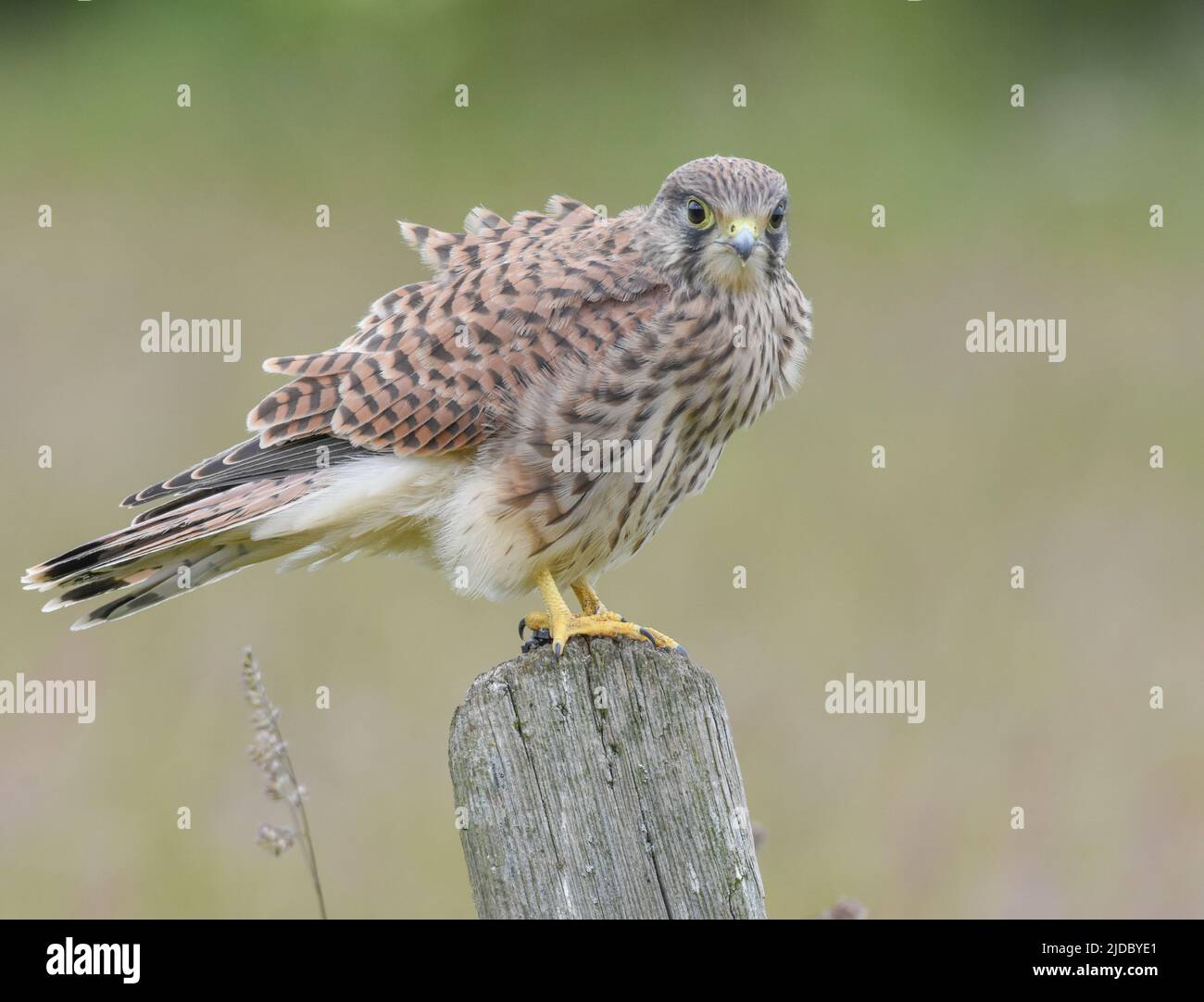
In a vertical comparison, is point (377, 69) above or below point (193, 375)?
above

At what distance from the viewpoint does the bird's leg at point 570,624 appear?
3.73 metres

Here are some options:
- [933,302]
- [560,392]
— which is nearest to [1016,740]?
[560,392]

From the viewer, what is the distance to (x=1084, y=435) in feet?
28.7

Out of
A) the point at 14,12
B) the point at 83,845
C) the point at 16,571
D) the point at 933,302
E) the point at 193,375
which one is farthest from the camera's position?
the point at 14,12

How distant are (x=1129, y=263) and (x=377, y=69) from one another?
19.0ft

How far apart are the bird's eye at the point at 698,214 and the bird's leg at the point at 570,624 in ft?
3.35

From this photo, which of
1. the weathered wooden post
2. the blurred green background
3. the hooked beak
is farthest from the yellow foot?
the blurred green background

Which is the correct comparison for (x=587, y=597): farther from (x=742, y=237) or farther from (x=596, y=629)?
(x=742, y=237)

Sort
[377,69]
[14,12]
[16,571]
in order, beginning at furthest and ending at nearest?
[14,12] → [377,69] → [16,571]

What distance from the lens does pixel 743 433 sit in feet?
28.0

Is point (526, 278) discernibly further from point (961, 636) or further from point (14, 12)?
point (14, 12)

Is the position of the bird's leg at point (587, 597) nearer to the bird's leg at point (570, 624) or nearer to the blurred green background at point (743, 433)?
the bird's leg at point (570, 624)

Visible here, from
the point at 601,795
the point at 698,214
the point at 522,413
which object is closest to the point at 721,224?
the point at 698,214

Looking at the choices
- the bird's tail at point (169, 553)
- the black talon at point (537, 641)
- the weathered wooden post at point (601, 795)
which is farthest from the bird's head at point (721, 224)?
the weathered wooden post at point (601, 795)
